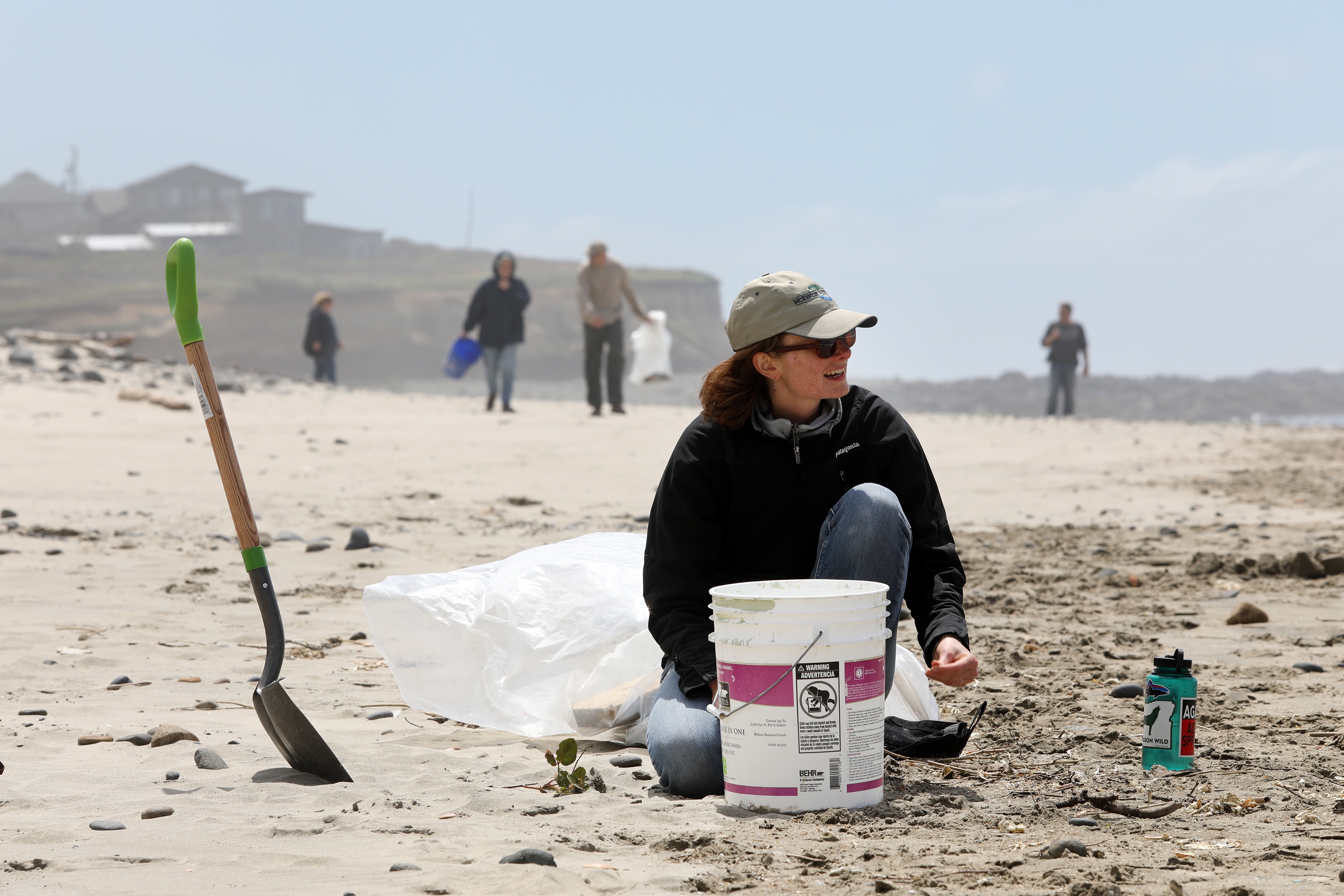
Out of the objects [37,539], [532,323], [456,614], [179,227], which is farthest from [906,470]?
[179,227]

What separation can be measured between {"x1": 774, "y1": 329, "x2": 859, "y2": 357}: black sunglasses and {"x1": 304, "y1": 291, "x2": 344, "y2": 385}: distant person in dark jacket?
15.4 meters

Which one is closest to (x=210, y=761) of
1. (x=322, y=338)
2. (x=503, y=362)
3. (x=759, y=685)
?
(x=759, y=685)

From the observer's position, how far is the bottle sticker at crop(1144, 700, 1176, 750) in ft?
9.64

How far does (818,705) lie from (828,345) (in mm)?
877

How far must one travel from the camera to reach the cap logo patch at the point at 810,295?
2992 mm

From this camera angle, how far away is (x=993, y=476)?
1045cm

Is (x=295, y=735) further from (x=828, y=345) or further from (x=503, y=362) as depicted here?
(x=503, y=362)

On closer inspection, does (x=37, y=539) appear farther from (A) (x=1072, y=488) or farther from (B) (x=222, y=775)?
(A) (x=1072, y=488)

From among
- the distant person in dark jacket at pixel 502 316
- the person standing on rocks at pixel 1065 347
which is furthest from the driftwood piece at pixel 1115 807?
the person standing on rocks at pixel 1065 347

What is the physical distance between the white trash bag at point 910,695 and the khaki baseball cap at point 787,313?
0.96 m

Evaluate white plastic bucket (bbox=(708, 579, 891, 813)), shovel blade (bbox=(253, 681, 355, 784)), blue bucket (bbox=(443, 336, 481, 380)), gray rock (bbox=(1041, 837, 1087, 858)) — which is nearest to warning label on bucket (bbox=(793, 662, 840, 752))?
white plastic bucket (bbox=(708, 579, 891, 813))

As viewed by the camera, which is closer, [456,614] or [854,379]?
[456,614]

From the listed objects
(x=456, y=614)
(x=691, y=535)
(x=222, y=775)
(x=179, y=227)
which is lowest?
(x=222, y=775)

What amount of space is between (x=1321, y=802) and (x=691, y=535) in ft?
5.00
